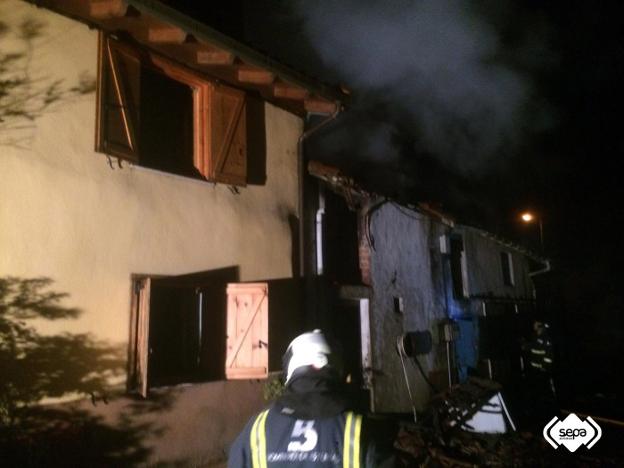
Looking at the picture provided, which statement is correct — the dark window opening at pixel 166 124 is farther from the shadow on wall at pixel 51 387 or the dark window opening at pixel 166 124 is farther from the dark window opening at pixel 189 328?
the shadow on wall at pixel 51 387

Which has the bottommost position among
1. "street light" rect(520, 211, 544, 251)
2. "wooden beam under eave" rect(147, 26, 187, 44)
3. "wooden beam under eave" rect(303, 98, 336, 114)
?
"wooden beam under eave" rect(303, 98, 336, 114)

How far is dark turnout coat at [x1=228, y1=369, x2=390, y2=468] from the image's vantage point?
2.05m

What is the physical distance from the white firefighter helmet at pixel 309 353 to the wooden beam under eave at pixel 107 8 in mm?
5661

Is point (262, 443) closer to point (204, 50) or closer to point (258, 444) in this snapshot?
point (258, 444)

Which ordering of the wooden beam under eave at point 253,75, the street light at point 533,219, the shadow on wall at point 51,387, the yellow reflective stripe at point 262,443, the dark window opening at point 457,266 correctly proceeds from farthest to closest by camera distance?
the street light at point 533,219, the dark window opening at point 457,266, the wooden beam under eave at point 253,75, the shadow on wall at point 51,387, the yellow reflective stripe at point 262,443

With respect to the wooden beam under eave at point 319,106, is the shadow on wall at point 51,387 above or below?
below

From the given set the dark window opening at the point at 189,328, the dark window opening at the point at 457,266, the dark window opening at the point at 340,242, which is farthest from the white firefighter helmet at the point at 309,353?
the dark window opening at the point at 457,266

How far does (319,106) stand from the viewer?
29.2 ft

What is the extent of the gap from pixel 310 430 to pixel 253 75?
22.6 ft

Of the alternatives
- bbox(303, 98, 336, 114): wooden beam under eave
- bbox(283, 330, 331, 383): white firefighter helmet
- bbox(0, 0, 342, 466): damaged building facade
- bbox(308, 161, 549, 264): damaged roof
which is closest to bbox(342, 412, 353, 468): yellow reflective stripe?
bbox(283, 330, 331, 383): white firefighter helmet

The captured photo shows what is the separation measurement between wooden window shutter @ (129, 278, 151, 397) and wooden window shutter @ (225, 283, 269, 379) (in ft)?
4.41

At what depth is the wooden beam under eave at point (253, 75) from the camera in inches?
299

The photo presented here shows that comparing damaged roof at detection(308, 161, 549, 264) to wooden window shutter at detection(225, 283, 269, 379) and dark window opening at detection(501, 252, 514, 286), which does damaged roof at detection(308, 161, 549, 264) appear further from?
dark window opening at detection(501, 252, 514, 286)

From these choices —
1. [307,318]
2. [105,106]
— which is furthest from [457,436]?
[105,106]
